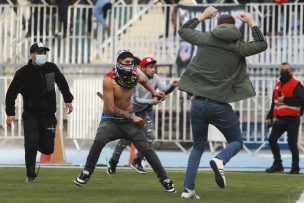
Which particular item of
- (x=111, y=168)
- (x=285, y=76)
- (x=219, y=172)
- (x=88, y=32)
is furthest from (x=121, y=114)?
(x=88, y=32)

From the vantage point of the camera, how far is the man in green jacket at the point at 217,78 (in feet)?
40.4

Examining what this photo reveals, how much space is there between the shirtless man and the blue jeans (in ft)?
3.86

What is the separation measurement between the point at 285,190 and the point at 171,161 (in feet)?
25.1

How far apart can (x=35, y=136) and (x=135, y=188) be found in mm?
1737

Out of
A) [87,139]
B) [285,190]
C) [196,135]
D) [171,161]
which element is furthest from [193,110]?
[87,139]

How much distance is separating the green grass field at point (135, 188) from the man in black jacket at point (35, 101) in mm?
500

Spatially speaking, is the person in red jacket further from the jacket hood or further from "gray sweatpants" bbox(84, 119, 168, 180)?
the jacket hood

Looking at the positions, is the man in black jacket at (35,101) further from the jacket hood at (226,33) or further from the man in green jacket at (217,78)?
the jacket hood at (226,33)

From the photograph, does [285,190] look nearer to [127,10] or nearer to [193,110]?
[193,110]

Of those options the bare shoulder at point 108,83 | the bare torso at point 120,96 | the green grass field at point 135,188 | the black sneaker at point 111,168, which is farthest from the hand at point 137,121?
the black sneaker at point 111,168

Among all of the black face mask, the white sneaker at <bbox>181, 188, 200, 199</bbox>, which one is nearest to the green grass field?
the white sneaker at <bbox>181, 188, 200, 199</bbox>

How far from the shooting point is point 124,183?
1529cm

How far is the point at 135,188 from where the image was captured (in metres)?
14.3

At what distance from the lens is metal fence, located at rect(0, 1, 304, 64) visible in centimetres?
2608
